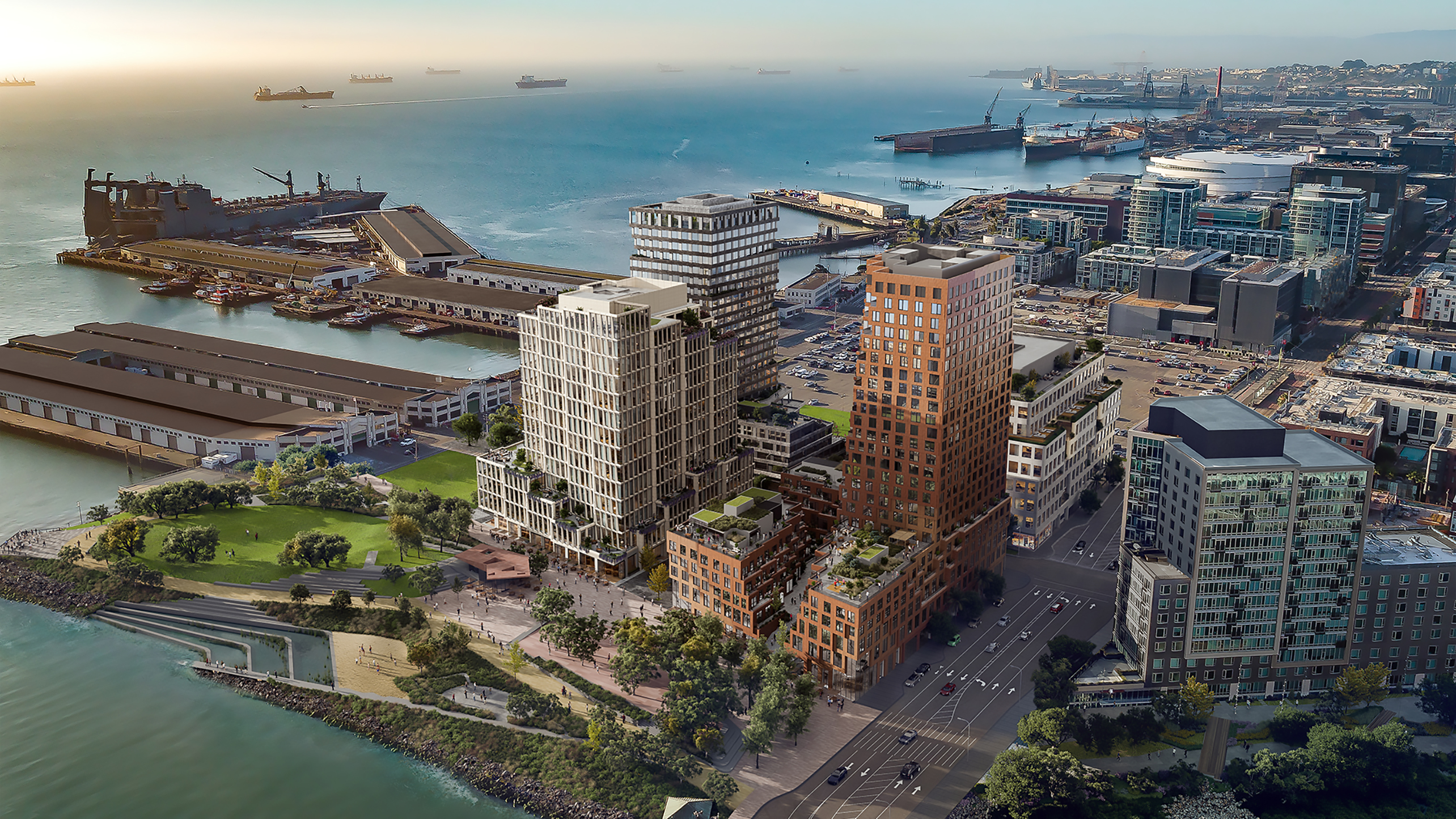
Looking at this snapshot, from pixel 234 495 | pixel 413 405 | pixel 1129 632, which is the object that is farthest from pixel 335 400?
pixel 1129 632

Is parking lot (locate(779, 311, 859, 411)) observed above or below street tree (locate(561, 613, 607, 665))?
above

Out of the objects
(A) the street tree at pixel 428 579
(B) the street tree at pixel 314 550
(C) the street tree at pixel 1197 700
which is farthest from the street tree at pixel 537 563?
(C) the street tree at pixel 1197 700

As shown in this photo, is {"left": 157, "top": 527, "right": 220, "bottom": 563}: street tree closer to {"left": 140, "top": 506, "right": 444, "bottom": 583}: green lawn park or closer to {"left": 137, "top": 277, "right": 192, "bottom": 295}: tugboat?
{"left": 140, "top": 506, "right": 444, "bottom": 583}: green lawn park

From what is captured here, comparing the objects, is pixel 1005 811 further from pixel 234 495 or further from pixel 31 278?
pixel 31 278

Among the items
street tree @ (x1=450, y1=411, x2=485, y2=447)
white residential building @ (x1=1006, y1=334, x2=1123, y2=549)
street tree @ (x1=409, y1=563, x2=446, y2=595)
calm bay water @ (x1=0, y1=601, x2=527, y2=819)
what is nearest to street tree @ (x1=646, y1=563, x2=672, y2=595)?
street tree @ (x1=409, y1=563, x2=446, y2=595)

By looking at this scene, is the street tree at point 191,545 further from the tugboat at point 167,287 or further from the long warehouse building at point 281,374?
the tugboat at point 167,287

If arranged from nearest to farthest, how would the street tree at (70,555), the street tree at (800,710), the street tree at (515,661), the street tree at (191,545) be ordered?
1. the street tree at (800,710)
2. the street tree at (515,661)
3. the street tree at (191,545)
4. the street tree at (70,555)
